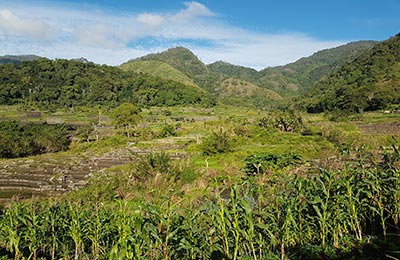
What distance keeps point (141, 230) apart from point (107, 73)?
13027cm

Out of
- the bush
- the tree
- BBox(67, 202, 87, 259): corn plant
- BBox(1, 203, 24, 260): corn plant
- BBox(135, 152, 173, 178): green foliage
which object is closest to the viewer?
BBox(1, 203, 24, 260): corn plant

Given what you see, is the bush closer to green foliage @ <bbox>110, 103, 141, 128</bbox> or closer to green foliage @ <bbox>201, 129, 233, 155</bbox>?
green foliage @ <bbox>110, 103, 141, 128</bbox>

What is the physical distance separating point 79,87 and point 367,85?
282ft

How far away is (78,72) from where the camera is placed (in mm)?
119375

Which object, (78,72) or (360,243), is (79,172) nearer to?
(360,243)

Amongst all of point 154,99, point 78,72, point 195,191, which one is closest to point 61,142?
point 195,191

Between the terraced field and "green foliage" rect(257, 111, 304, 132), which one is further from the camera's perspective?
"green foliage" rect(257, 111, 304, 132)

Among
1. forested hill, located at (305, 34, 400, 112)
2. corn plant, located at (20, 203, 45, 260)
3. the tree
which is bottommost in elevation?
the tree

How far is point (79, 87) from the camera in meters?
110

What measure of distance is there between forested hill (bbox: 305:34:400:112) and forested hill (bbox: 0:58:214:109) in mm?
40883

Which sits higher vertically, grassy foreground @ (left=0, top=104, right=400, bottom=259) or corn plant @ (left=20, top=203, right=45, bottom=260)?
grassy foreground @ (left=0, top=104, right=400, bottom=259)

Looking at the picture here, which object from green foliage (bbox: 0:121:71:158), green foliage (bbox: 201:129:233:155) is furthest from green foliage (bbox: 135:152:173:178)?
green foliage (bbox: 0:121:71:158)

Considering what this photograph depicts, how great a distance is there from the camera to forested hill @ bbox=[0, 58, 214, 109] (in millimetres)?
95312

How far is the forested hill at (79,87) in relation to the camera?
9531 cm
